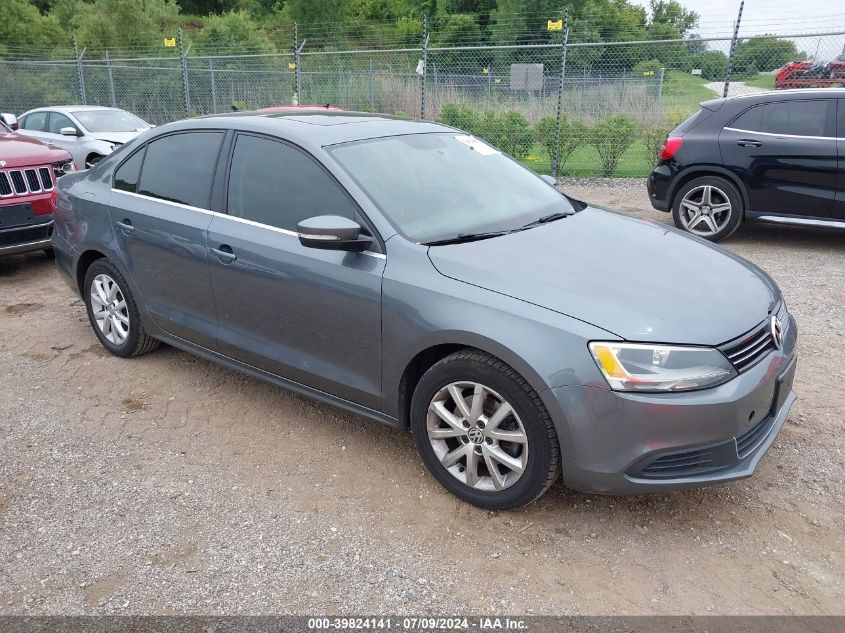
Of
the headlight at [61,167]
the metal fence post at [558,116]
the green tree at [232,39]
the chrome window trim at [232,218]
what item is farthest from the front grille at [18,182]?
the green tree at [232,39]

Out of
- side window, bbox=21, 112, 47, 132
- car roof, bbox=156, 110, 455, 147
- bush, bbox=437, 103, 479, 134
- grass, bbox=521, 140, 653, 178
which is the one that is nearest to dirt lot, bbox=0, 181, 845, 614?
car roof, bbox=156, 110, 455, 147

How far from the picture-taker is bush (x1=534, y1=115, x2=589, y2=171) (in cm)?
1294

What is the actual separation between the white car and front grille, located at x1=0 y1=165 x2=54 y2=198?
471 cm

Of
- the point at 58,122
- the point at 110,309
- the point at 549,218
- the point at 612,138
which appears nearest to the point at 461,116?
the point at 612,138

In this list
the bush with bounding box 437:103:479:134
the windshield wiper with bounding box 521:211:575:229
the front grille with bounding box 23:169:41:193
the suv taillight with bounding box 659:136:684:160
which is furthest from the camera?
the bush with bounding box 437:103:479:134

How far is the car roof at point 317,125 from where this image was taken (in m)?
3.57

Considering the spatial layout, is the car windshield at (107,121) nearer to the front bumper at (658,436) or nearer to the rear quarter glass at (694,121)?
the rear quarter glass at (694,121)

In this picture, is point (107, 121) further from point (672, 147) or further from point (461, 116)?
point (672, 147)

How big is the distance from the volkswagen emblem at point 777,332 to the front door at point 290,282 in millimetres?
1724

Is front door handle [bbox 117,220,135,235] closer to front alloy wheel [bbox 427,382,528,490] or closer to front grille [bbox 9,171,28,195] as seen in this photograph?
front alloy wheel [bbox 427,382,528,490]

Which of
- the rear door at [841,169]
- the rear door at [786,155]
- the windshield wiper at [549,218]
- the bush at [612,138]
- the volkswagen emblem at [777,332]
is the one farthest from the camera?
the bush at [612,138]

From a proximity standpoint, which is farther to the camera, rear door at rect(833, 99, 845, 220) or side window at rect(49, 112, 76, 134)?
side window at rect(49, 112, 76, 134)

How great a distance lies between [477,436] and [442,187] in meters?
1.34

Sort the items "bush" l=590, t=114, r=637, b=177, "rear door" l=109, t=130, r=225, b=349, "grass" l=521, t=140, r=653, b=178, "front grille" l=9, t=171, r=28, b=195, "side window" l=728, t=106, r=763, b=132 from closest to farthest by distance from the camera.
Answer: "rear door" l=109, t=130, r=225, b=349 < "front grille" l=9, t=171, r=28, b=195 < "side window" l=728, t=106, r=763, b=132 < "bush" l=590, t=114, r=637, b=177 < "grass" l=521, t=140, r=653, b=178
